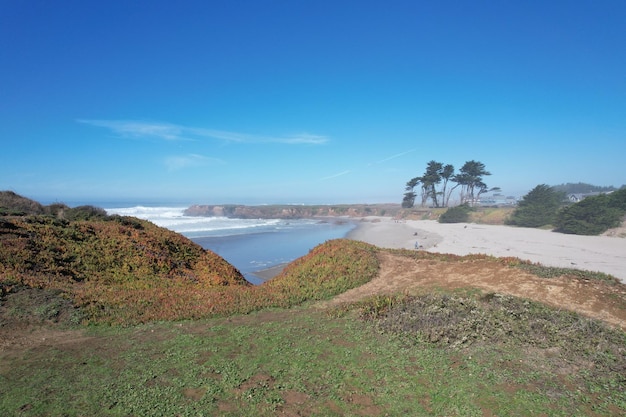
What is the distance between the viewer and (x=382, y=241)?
3900cm

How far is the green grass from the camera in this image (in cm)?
486

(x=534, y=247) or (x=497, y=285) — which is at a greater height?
(x=497, y=285)

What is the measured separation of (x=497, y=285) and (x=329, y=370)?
7384 millimetres

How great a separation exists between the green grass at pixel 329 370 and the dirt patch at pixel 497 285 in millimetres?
1298

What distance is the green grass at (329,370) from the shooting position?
15.9ft

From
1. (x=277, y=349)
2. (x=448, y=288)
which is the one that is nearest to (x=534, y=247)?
(x=448, y=288)

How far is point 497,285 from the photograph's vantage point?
10680 mm

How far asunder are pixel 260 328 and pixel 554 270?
33.8 ft

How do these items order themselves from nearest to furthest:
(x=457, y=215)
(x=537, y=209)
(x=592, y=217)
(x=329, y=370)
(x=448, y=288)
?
(x=329, y=370), (x=448, y=288), (x=592, y=217), (x=537, y=209), (x=457, y=215)

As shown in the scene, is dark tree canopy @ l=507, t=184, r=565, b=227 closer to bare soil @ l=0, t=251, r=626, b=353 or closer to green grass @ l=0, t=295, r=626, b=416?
bare soil @ l=0, t=251, r=626, b=353

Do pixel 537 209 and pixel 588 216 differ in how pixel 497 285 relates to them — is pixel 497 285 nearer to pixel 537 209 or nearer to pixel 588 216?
pixel 588 216

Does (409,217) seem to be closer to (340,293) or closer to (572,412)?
(340,293)

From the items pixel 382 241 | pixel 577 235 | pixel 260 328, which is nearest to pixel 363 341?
pixel 260 328

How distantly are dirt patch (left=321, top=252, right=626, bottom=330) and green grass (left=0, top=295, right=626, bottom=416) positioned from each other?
1298 mm
